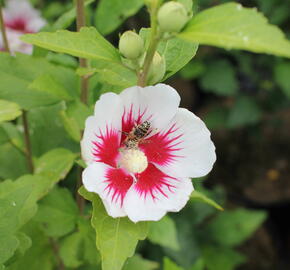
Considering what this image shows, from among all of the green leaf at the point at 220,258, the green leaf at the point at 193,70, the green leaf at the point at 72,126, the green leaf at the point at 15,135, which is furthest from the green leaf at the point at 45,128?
the green leaf at the point at 193,70

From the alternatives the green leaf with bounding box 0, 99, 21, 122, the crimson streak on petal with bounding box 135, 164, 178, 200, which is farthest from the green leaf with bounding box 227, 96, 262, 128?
the green leaf with bounding box 0, 99, 21, 122

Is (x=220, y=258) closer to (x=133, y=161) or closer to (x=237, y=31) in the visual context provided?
(x=133, y=161)

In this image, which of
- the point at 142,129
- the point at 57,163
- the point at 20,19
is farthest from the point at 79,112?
the point at 20,19

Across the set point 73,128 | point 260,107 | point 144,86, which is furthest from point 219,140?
point 144,86

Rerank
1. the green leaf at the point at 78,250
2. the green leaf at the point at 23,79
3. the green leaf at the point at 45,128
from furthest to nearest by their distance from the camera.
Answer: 1. the green leaf at the point at 45,128
2. the green leaf at the point at 78,250
3. the green leaf at the point at 23,79

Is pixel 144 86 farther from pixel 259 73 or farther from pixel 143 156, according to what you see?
pixel 259 73

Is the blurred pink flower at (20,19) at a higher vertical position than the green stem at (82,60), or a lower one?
lower

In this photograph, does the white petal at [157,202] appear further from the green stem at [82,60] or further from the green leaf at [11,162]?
the green leaf at [11,162]
